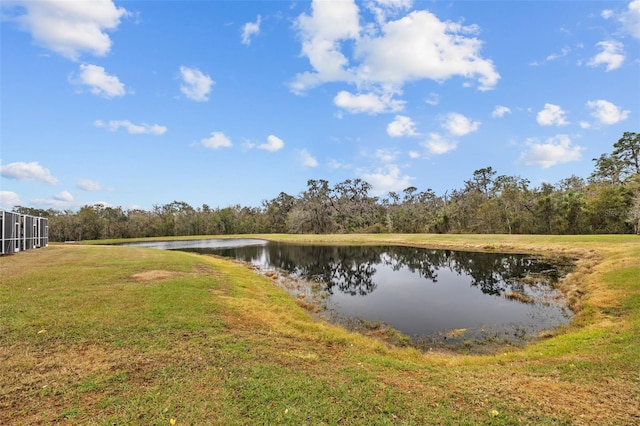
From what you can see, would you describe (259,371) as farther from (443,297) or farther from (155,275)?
(443,297)

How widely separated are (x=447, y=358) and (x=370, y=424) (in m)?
5.72

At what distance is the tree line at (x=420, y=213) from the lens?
175 feet

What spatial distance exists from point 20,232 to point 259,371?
34.9 m

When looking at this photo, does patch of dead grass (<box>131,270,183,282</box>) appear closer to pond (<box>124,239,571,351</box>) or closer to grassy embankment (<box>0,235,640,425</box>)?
grassy embankment (<box>0,235,640,425</box>)

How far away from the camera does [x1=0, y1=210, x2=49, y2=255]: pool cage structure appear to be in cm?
2556

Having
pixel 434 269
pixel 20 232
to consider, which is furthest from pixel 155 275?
pixel 434 269

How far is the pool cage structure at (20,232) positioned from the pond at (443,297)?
72.1ft

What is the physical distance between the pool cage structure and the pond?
2197 cm

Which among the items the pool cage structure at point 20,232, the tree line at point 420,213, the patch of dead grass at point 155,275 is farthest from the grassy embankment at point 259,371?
the tree line at point 420,213

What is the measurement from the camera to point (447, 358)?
9.76m

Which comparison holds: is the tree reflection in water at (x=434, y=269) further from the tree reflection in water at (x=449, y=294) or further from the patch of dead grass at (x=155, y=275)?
the patch of dead grass at (x=155, y=275)

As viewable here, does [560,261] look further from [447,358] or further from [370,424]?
[370,424]

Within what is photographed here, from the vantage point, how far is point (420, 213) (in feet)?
301

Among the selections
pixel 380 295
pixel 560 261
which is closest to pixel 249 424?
pixel 380 295
